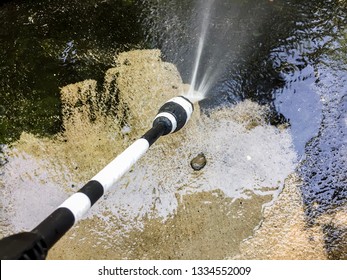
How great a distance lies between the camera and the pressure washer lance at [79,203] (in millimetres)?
1595

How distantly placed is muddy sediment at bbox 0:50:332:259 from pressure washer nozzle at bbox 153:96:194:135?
48 cm

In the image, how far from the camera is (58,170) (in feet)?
11.5

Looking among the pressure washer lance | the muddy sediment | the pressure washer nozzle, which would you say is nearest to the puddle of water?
the muddy sediment

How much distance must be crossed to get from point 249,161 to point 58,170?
1803 millimetres

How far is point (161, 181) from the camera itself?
3.42 metres

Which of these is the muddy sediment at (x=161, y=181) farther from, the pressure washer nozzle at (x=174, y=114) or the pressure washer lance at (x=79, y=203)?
the pressure washer lance at (x=79, y=203)

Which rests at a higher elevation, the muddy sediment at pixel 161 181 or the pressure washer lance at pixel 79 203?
the pressure washer lance at pixel 79 203

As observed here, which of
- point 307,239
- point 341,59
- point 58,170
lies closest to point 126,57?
point 58,170

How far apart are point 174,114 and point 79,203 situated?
119 cm

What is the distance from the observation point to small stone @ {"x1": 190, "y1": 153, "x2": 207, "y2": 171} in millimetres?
3426

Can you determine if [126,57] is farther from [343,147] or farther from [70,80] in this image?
[343,147]

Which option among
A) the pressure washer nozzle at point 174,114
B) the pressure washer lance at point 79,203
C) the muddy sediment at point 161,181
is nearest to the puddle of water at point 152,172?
the muddy sediment at point 161,181

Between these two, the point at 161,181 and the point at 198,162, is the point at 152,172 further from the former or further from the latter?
the point at 198,162

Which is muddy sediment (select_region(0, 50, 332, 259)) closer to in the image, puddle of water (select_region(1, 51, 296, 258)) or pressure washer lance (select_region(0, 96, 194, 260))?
puddle of water (select_region(1, 51, 296, 258))
